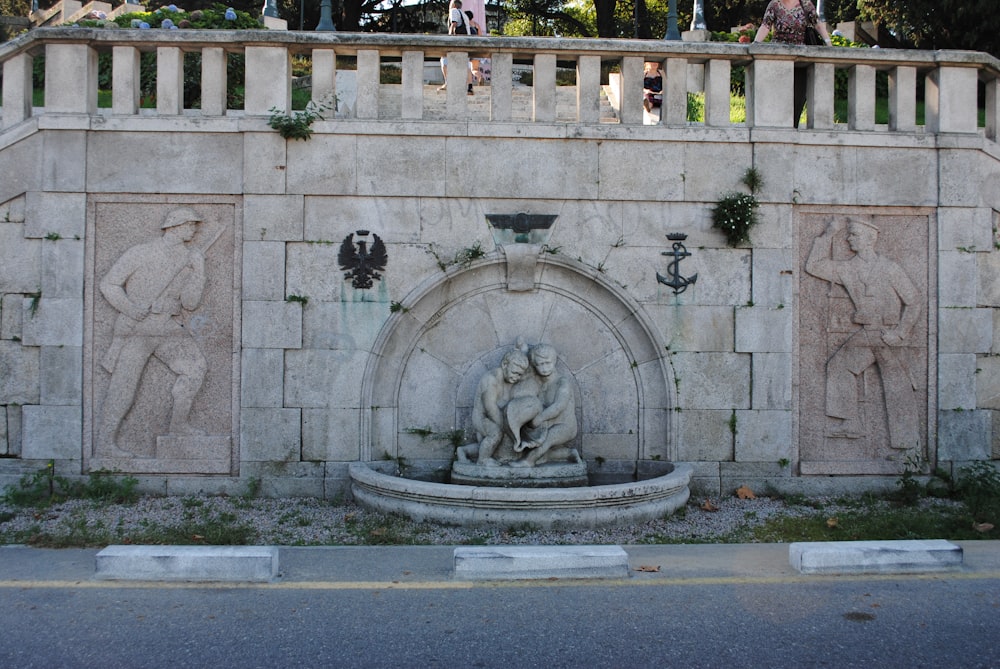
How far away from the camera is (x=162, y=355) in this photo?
9.08 metres

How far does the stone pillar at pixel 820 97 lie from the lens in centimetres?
946

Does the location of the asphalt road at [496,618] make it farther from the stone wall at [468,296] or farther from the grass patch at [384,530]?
the stone wall at [468,296]

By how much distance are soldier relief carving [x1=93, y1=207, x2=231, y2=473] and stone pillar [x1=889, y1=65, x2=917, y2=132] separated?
7286 mm

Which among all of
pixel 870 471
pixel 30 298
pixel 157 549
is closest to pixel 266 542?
pixel 157 549

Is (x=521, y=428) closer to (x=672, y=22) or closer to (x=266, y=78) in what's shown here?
(x=266, y=78)

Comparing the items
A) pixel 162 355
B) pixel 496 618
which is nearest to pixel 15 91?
pixel 162 355

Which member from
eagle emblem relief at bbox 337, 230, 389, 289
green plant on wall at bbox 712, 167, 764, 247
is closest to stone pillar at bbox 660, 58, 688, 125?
green plant on wall at bbox 712, 167, 764, 247

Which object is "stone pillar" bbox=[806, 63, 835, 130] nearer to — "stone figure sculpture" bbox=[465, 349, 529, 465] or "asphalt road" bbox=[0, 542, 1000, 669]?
"stone figure sculpture" bbox=[465, 349, 529, 465]

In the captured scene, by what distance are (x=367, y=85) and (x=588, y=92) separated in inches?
90.0

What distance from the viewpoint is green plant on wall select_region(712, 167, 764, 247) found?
916 cm

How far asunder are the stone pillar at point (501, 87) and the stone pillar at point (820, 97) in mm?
3191

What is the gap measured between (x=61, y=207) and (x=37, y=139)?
2.41 ft

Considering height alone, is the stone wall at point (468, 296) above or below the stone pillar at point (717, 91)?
below

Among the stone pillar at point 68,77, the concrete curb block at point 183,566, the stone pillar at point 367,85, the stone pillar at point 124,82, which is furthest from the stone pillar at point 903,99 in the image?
the stone pillar at point 68,77
